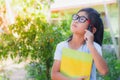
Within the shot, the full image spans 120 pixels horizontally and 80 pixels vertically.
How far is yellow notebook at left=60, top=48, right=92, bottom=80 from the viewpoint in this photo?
2283mm

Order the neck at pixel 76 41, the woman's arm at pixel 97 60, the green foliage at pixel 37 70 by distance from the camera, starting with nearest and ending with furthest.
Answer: the woman's arm at pixel 97 60 → the neck at pixel 76 41 → the green foliage at pixel 37 70

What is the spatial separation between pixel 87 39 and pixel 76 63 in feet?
0.60

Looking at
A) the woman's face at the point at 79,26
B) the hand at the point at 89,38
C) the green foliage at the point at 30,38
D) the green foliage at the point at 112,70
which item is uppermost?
the woman's face at the point at 79,26

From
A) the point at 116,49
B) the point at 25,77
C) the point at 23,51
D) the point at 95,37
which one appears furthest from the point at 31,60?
the point at 95,37

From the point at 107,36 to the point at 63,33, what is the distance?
243cm

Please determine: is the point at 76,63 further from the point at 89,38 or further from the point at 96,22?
the point at 96,22

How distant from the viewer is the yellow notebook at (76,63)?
7.49 feet

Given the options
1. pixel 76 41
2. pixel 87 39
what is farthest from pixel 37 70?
pixel 87 39

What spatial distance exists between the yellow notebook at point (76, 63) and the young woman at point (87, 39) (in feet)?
0.12

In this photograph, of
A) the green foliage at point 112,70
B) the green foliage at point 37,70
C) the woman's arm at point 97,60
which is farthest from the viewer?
the green foliage at point 112,70

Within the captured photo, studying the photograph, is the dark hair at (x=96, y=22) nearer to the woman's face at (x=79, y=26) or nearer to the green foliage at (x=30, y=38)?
the woman's face at (x=79, y=26)

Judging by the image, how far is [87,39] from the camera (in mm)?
2312

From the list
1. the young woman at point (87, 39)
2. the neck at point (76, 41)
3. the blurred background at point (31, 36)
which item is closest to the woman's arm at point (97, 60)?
the young woman at point (87, 39)

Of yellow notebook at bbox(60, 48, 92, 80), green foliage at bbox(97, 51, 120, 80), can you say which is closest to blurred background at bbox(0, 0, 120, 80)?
green foliage at bbox(97, 51, 120, 80)
